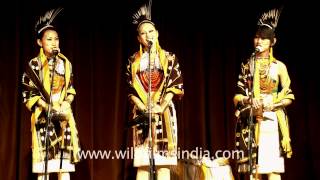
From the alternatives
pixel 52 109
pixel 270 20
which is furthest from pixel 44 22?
pixel 270 20

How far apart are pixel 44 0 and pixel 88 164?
1828 millimetres

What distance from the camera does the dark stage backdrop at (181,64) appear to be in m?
6.04

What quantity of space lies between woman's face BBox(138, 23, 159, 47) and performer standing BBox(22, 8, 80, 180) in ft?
2.35

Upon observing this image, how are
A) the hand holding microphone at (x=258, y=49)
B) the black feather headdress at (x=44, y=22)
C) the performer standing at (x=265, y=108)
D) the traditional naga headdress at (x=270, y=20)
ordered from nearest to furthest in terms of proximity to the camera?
1. the hand holding microphone at (x=258, y=49)
2. the performer standing at (x=265, y=108)
3. the black feather headdress at (x=44, y=22)
4. the traditional naga headdress at (x=270, y=20)

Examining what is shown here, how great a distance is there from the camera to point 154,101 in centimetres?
505

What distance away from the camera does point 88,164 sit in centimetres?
612

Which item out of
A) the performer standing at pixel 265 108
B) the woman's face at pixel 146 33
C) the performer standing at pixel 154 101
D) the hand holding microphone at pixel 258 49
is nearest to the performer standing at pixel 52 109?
the performer standing at pixel 154 101

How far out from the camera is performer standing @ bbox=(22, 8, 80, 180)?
16.3ft

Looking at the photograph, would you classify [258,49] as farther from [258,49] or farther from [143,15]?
[143,15]

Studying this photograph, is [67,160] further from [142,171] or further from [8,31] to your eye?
[8,31]

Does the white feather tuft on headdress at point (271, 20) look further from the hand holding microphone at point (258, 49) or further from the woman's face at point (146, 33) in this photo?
the woman's face at point (146, 33)

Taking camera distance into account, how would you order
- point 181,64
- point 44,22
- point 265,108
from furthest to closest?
point 181,64 < point 44,22 < point 265,108

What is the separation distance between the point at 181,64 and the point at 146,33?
5.05ft

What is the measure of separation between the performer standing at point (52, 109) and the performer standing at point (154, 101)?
56 cm
